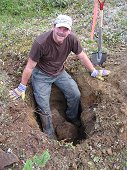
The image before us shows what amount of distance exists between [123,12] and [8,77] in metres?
3.88

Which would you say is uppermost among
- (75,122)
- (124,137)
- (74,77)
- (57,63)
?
(57,63)

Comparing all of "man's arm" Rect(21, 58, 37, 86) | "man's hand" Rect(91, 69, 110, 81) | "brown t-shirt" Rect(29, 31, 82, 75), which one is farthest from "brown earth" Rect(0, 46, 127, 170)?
"brown t-shirt" Rect(29, 31, 82, 75)

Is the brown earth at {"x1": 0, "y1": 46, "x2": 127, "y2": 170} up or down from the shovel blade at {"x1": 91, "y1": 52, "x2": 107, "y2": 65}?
down

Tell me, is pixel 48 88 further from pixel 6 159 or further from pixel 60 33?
pixel 6 159

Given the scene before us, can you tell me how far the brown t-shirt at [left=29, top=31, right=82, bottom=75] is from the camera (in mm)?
5449

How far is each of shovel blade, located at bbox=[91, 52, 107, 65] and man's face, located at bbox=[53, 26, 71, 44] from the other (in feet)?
3.89

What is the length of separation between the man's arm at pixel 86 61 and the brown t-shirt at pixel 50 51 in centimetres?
11

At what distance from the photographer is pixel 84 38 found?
24.6 ft

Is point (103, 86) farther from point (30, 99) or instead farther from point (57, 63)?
point (30, 99)

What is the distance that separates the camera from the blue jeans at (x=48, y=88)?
5.91 meters

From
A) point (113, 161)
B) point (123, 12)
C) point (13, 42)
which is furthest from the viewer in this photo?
point (123, 12)

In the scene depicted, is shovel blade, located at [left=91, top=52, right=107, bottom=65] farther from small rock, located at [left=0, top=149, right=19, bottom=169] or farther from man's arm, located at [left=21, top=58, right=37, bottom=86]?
small rock, located at [left=0, top=149, right=19, bottom=169]

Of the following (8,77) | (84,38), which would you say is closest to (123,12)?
(84,38)

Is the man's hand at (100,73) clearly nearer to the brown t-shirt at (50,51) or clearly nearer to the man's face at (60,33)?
the brown t-shirt at (50,51)
